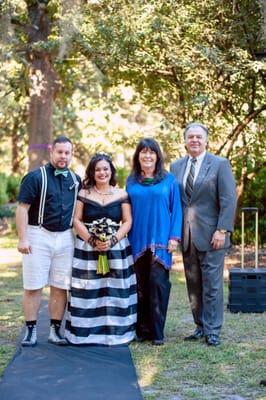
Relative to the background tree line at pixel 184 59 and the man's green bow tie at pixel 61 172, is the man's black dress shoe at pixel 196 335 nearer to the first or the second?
the man's green bow tie at pixel 61 172

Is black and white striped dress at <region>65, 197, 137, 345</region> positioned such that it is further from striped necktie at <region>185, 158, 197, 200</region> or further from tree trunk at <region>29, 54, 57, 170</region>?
tree trunk at <region>29, 54, 57, 170</region>

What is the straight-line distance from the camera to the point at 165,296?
5.54 m

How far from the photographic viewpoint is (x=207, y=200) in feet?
18.0

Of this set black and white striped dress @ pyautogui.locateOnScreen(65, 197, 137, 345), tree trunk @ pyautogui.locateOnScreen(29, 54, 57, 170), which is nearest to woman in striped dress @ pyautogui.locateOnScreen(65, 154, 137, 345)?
black and white striped dress @ pyautogui.locateOnScreen(65, 197, 137, 345)

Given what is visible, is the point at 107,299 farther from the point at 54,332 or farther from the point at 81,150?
the point at 81,150

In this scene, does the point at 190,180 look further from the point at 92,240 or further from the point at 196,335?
the point at 196,335

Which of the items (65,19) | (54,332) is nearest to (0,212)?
(65,19)

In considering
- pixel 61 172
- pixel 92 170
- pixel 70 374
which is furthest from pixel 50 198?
pixel 70 374

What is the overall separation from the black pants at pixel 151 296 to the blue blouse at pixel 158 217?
85mm

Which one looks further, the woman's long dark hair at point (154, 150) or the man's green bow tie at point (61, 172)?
the woman's long dark hair at point (154, 150)

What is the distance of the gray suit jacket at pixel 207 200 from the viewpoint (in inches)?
214

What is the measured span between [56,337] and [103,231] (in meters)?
0.92

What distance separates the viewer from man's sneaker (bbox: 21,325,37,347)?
537 cm

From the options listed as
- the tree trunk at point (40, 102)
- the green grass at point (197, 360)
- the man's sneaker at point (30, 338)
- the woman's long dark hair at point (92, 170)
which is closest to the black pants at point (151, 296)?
the green grass at point (197, 360)
